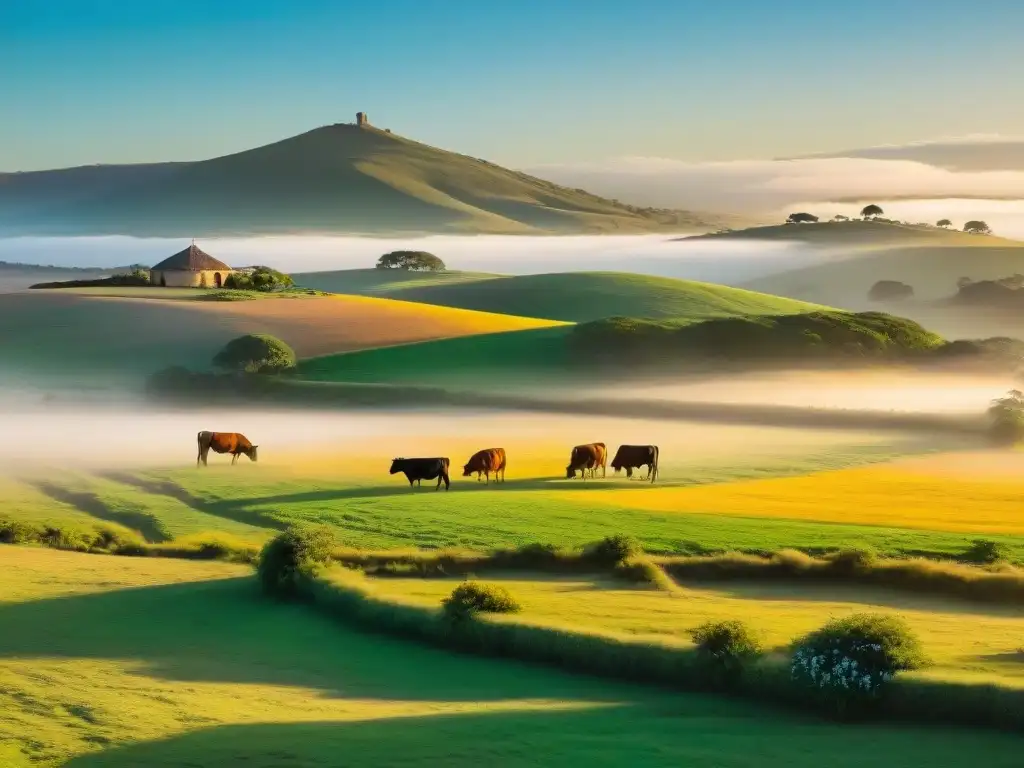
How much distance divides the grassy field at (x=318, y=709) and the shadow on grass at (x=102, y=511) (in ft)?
30.0

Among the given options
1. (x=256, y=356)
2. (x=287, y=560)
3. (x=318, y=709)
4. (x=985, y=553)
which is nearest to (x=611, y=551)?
(x=287, y=560)

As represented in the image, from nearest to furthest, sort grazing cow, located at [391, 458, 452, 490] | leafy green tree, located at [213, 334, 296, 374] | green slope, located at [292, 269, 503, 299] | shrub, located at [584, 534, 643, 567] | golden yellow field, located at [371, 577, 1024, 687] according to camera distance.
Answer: golden yellow field, located at [371, 577, 1024, 687] < shrub, located at [584, 534, 643, 567] < grazing cow, located at [391, 458, 452, 490] < leafy green tree, located at [213, 334, 296, 374] < green slope, located at [292, 269, 503, 299]

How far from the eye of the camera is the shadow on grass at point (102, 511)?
36375 millimetres

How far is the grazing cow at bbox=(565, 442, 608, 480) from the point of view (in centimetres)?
4531

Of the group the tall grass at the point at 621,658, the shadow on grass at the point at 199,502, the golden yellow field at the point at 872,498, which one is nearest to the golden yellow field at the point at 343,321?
the shadow on grass at the point at 199,502

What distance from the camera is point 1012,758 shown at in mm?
17359

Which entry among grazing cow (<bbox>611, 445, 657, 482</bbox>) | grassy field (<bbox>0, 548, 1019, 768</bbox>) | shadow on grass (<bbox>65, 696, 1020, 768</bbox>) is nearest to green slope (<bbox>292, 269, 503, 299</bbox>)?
grazing cow (<bbox>611, 445, 657, 482</bbox>)

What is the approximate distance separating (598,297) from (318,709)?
118 m

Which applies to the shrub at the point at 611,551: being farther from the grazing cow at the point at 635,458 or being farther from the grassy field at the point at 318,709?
the grazing cow at the point at 635,458

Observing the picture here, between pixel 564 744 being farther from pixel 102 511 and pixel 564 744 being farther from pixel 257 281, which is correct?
pixel 257 281

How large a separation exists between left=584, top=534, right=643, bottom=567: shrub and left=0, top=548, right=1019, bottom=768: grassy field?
22.9ft

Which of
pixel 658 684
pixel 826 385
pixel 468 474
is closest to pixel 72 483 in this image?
pixel 468 474

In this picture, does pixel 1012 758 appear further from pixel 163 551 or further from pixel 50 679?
pixel 163 551

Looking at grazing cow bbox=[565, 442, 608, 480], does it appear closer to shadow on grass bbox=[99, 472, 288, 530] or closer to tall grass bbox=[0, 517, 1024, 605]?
shadow on grass bbox=[99, 472, 288, 530]
